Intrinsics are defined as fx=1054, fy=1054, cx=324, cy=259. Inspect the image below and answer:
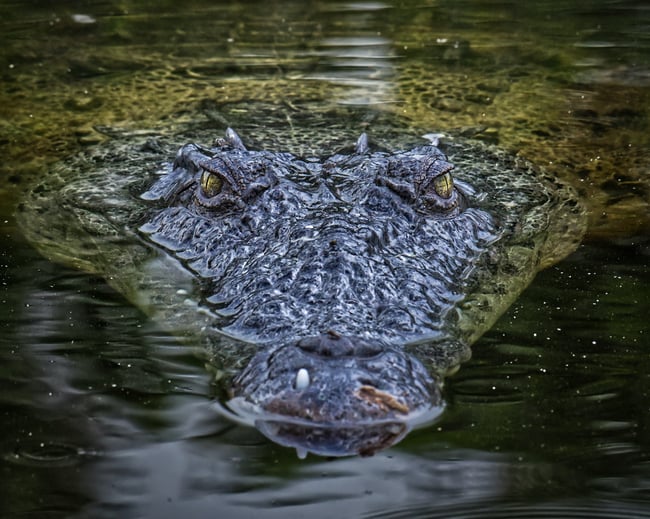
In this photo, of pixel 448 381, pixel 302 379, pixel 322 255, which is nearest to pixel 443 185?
pixel 322 255

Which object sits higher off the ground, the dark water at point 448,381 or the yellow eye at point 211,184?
the yellow eye at point 211,184

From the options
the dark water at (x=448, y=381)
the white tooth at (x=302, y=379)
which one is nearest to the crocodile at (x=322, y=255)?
the white tooth at (x=302, y=379)

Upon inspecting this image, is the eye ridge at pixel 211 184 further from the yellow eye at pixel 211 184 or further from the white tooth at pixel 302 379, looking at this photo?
the white tooth at pixel 302 379

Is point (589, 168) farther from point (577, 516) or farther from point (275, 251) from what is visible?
point (577, 516)

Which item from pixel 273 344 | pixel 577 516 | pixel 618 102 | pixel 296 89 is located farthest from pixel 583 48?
pixel 577 516

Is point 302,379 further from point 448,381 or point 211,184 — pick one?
point 211,184

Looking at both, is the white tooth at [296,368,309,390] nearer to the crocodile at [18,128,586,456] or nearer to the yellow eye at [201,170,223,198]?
the crocodile at [18,128,586,456]
